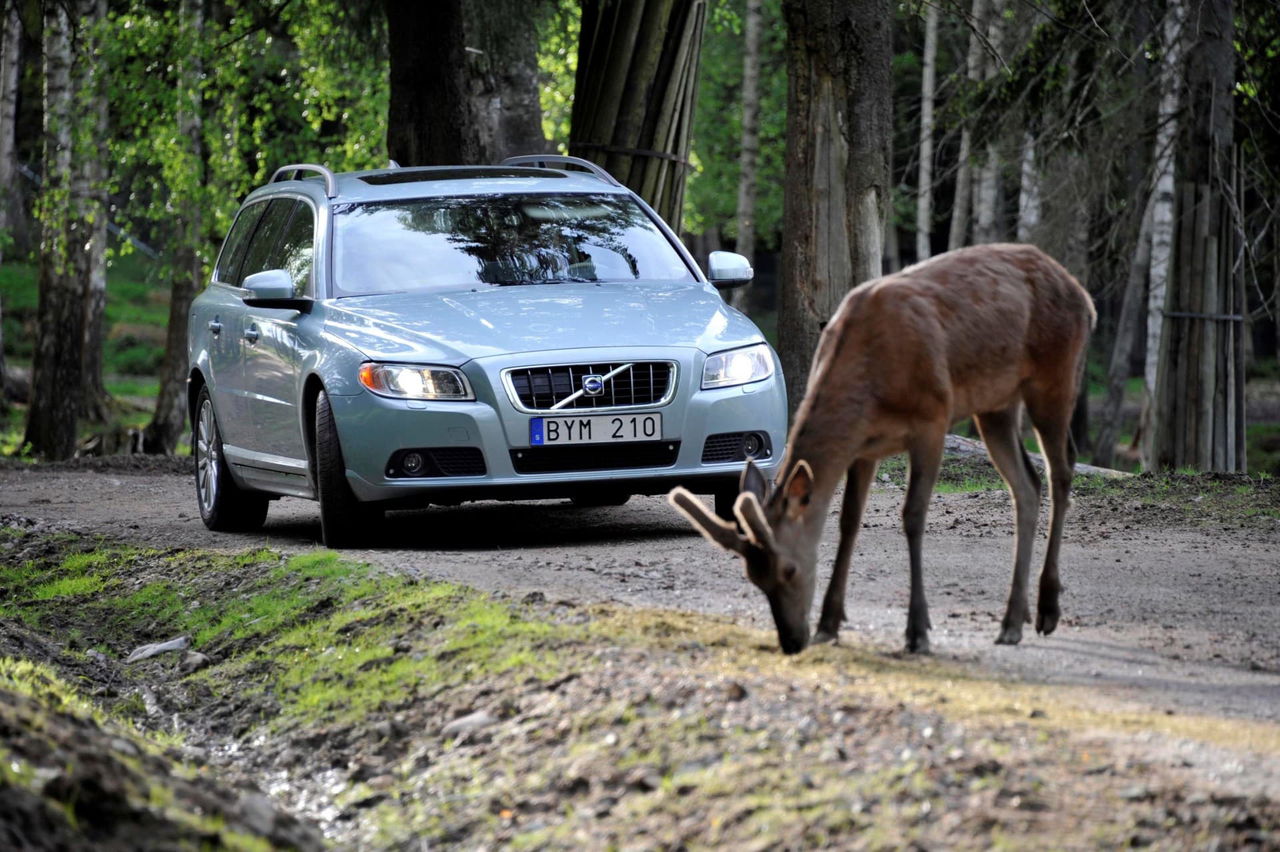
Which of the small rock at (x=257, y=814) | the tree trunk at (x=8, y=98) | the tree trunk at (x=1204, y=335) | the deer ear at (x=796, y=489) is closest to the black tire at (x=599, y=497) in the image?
the deer ear at (x=796, y=489)

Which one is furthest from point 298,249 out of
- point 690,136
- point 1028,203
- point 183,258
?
point 1028,203

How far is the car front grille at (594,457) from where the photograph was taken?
9.76m

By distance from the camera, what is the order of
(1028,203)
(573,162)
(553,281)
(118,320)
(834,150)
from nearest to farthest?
(553,281), (573,162), (834,150), (1028,203), (118,320)

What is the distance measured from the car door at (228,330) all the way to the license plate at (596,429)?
253 cm

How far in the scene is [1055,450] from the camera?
783cm

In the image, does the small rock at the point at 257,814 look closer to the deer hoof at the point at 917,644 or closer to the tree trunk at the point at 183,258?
the deer hoof at the point at 917,644

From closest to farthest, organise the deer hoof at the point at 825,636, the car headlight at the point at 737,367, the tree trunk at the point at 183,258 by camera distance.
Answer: the deer hoof at the point at 825,636 → the car headlight at the point at 737,367 → the tree trunk at the point at 183,258

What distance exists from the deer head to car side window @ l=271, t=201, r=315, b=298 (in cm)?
468

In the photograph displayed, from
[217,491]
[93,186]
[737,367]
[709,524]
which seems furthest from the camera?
[93,186]

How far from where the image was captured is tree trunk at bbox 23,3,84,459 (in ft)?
76.5

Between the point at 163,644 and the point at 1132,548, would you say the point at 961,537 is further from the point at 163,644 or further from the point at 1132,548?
the point at 163,644

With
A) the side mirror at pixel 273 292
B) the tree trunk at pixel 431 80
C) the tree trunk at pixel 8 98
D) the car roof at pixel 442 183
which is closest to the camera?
the side mirror at pixel 273 292

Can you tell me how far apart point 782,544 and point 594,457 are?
307 centimetres

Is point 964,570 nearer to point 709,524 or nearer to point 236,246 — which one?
point 709,524
